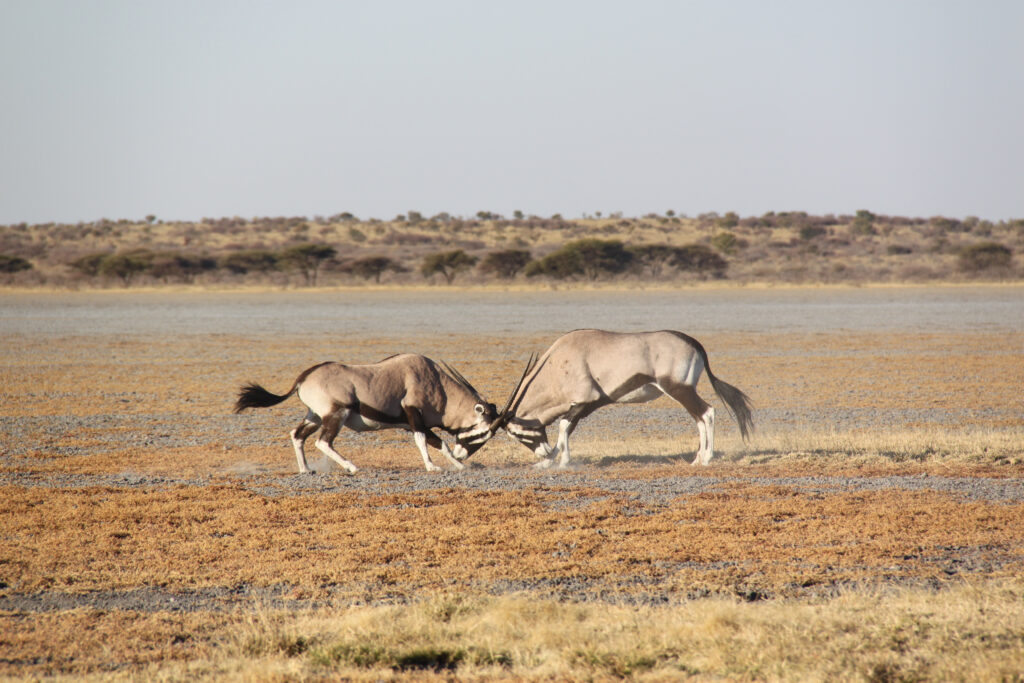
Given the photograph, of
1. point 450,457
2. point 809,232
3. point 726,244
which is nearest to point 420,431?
point 450,457

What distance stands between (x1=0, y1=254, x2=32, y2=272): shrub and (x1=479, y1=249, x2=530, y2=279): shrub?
3366cm

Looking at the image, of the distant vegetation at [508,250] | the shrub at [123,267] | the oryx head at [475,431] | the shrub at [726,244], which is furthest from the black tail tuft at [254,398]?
the shrub at [726,244]

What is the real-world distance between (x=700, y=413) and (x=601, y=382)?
1212mm

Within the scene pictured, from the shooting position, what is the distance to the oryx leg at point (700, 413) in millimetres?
12453

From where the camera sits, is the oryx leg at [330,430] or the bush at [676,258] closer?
the oryx leg at [330,430]

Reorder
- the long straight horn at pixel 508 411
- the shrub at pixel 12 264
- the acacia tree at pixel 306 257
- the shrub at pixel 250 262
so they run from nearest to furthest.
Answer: the long straight horn at pixel 508 411 → the shrub at pixel 12 264 → the acacia tree at pixel 306 257 → the shrub at pixel 250 262

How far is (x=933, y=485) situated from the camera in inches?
433

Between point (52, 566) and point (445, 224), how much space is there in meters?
111

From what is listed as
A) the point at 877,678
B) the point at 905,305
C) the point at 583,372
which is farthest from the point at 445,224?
the point at 877,678

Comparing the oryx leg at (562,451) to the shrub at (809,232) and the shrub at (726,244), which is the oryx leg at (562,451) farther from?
the shrub at (809,232)

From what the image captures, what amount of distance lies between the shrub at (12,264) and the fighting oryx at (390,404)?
73.2 metres

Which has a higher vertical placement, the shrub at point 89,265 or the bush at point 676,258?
the bush at point 676,258

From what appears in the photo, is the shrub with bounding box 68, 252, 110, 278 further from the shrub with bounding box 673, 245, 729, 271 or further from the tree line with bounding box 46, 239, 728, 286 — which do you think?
the shrub with bounding box 673, 245, 729, 271

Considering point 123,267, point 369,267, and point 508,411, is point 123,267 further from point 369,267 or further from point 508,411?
point 508,411
